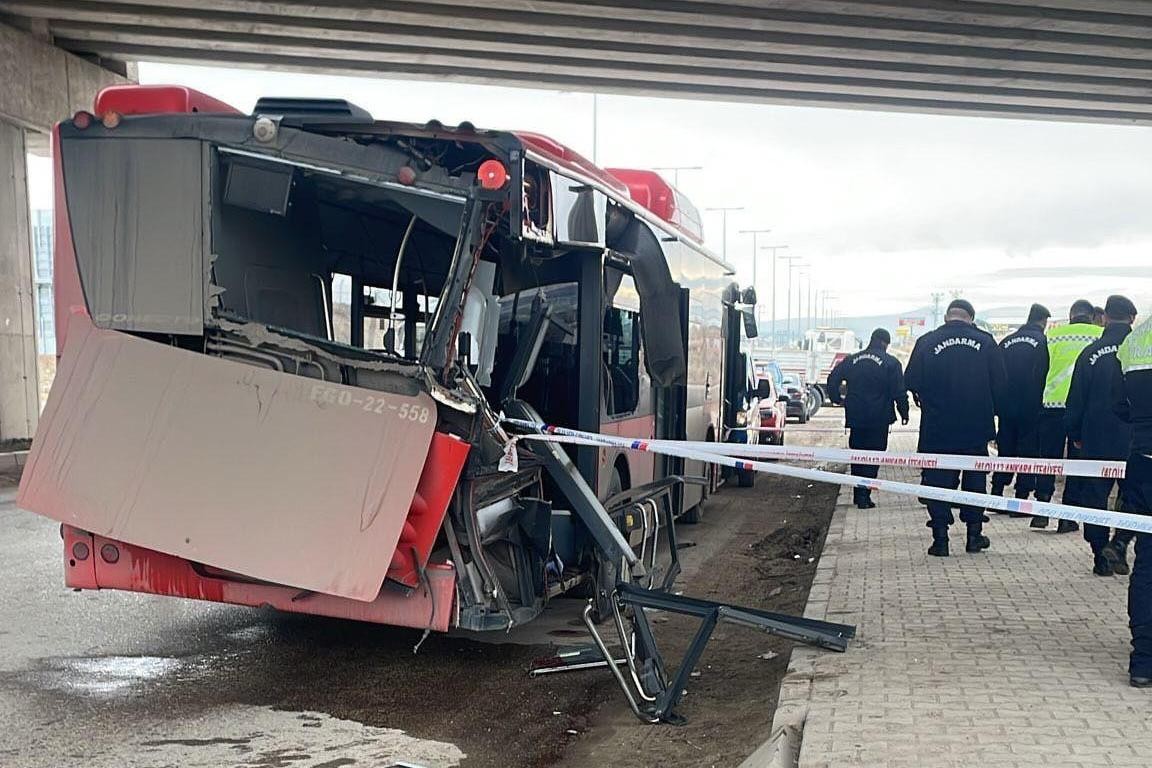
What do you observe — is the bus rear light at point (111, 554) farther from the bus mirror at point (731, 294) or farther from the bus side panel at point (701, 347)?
the bus mirror at point (731, 294)

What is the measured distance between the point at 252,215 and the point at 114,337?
0.99 metres

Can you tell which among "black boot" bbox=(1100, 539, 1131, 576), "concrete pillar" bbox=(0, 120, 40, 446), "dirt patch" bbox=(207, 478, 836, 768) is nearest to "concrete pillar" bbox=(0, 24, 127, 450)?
"concrete pillar" bbox=(0, 120, 40, 446)

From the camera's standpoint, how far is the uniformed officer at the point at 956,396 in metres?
9.31

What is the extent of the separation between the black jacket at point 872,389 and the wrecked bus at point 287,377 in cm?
673

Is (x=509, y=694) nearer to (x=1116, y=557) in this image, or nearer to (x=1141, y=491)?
(x=1141, y=491)

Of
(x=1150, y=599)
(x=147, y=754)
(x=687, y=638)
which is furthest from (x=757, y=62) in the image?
(x=147, y=754)

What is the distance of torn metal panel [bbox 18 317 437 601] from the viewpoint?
570 cm

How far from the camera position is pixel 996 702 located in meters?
5.40

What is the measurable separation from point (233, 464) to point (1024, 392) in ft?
26.1

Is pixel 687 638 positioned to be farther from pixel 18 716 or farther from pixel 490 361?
pixel 18 716

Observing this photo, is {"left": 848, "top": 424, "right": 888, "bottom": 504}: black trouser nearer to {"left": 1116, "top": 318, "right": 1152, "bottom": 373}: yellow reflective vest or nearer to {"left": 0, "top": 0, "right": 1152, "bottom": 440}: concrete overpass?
{"left": 1116, "top": 318, "right": 1152, "bottom": 373}: yellow reflective vest

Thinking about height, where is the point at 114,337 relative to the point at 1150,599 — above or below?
above

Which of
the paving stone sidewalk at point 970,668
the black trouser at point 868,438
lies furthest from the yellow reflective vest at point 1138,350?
the black trouser at point 868,438

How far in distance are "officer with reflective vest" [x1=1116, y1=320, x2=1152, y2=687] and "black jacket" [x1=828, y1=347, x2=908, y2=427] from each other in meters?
6.98
